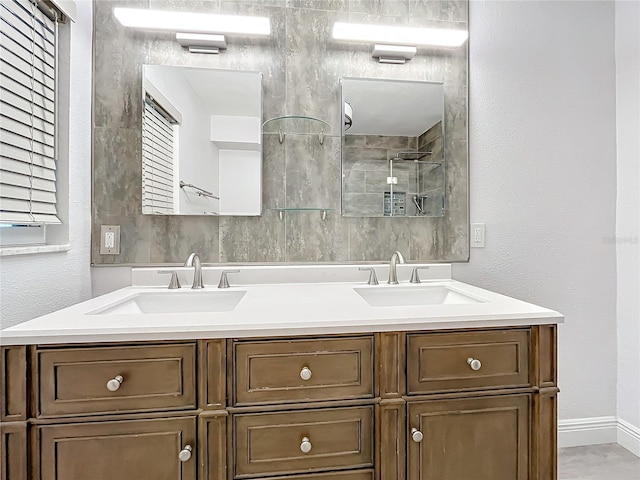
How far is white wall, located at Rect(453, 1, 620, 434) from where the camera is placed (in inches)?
73.8

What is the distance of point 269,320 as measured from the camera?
3.45 feet

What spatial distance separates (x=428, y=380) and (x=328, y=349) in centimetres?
32

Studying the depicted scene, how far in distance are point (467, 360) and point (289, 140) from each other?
1182 millimetres

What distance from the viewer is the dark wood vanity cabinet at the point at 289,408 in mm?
964

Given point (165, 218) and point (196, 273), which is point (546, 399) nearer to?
point (196, 273)

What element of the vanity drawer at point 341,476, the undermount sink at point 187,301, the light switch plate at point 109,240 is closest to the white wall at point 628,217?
the vanity drawer at point 341,476

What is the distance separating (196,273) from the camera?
156cm

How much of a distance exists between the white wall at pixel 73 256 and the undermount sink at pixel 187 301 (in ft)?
0.86

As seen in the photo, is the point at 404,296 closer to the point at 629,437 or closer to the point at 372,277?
the point at 372,277

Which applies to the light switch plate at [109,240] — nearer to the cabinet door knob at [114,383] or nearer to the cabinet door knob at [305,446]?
the cabinet door knob at [114,383]

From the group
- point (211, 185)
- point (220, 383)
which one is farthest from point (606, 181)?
point (220, 383)

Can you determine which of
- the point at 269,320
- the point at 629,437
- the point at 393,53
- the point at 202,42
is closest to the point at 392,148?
the point at 393,53

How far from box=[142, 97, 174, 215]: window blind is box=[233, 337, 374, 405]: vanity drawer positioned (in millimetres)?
898

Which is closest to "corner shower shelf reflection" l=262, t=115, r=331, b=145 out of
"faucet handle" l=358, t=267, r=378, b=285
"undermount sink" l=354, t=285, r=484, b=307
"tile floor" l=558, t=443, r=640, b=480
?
"faucet handle" l=358, t=267, r=378, b=285
